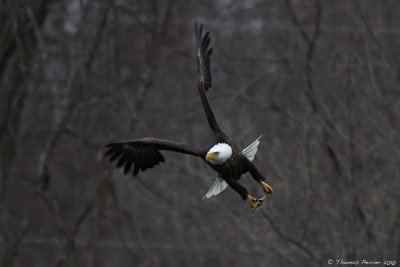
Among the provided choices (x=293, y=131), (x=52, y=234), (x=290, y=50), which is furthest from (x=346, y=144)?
(x=52, y=234)

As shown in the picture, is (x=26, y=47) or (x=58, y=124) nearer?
(x=58, y=124)

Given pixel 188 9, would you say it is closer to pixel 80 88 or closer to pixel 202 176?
pixel 80 88

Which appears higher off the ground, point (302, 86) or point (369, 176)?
point (302, 86)

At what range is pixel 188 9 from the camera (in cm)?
1509

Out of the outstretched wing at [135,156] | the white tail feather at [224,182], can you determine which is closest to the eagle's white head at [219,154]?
the white tail feather at [224,182]

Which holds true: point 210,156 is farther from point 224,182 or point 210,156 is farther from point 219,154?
point 224,182

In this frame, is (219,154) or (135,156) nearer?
(219,154)

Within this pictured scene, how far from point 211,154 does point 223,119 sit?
4582 millimetres

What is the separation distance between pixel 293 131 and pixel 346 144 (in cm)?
106

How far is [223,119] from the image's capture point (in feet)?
37.0

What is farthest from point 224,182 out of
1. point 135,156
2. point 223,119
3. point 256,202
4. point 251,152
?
point 223,119

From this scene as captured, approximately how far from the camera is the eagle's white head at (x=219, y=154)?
671 cm

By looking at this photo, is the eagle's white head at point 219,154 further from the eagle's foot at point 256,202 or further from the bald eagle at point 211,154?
the eagle's foot at point 256,202

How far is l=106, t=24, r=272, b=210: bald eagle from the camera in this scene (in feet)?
22.4
